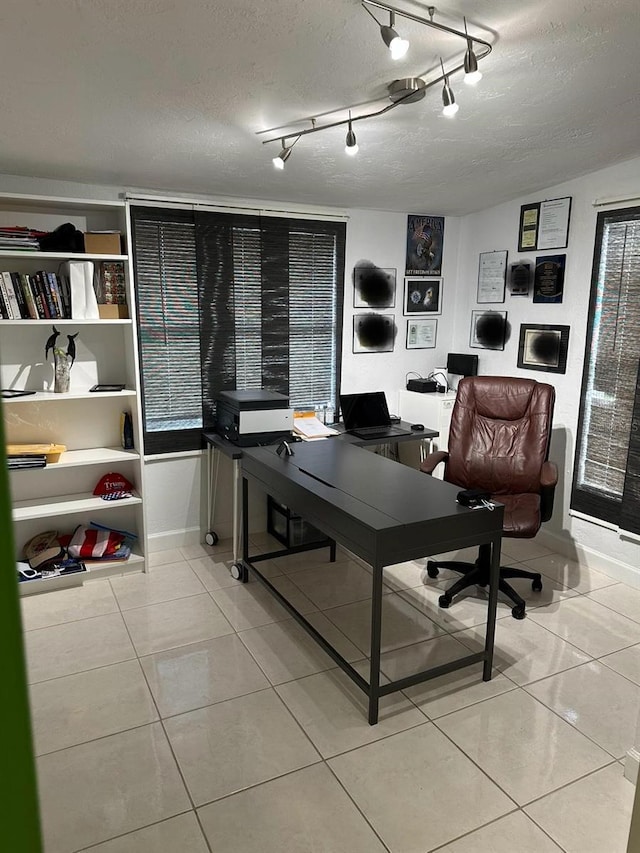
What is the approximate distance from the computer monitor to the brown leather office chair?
0.80 metres

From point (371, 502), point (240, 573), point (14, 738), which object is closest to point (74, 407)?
point (240, 573)

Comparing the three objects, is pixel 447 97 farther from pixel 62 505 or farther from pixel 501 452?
pixel 62 505

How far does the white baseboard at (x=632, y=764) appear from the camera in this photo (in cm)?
216

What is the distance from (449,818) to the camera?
6.72ft

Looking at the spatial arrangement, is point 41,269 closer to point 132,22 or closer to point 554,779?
point 132,22

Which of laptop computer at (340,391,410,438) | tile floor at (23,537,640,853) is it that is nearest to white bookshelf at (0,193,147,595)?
tile floor at (23,537,640,853)

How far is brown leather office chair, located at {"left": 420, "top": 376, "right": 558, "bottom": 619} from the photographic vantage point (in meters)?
3.50

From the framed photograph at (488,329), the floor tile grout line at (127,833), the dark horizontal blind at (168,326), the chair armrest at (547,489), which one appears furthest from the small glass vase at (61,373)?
the framed photograph at (488,329)

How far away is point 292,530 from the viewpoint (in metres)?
4.09

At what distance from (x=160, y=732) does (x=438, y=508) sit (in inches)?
57.1

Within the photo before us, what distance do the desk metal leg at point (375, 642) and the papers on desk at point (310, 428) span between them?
1734 mm

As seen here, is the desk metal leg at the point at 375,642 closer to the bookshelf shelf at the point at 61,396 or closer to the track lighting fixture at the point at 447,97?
Result: the track lighting fixture at the point at 447,97

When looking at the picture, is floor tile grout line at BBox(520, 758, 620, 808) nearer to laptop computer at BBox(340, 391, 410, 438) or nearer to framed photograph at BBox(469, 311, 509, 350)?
laptop computer at BBox(340, 391, 410, 438)

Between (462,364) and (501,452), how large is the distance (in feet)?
3.88
